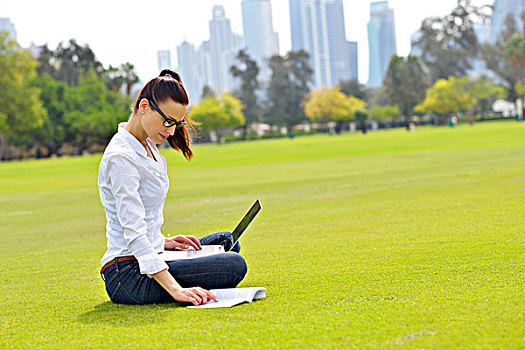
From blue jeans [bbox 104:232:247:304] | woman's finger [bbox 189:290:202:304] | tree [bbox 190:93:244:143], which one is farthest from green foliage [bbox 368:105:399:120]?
woman's finger [bbox 189:290:202:304]

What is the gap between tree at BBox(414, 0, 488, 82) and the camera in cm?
14400

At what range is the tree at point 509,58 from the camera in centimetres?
12012

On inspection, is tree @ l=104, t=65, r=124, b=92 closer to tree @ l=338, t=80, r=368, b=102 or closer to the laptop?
tree @ l=338, t=80, r=368, b=102

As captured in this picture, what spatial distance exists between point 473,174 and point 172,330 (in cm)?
1708

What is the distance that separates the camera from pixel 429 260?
21.4 ft

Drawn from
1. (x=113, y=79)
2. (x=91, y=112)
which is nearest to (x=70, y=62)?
(x=113, y=79)

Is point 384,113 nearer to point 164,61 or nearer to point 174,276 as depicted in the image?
point 164,61

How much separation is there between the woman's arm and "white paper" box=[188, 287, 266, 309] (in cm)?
5

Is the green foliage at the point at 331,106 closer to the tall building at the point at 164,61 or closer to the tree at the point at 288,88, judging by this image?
the tree at the point at 288,88

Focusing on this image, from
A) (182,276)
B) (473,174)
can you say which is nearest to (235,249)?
(182,276)

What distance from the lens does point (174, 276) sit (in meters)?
5.15

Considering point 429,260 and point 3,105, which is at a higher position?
point 3,105

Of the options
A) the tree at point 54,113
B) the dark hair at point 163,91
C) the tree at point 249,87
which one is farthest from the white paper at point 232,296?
the tree at point 249,87

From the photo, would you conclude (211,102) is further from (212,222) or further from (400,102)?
(212,222)
